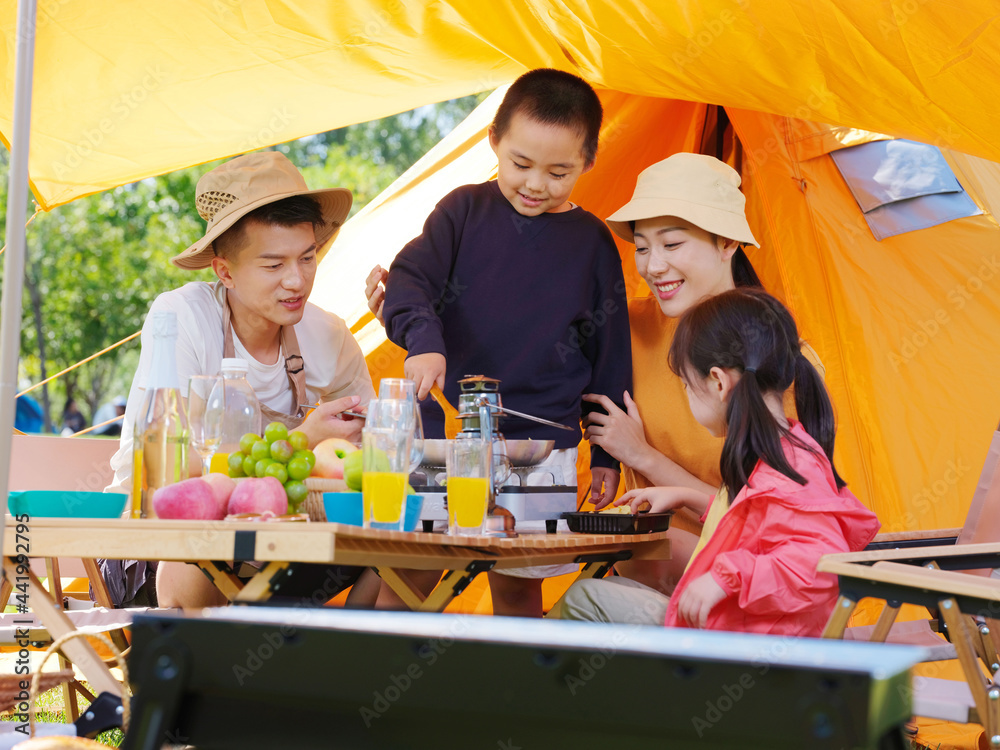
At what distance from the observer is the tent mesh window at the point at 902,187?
10.0ft

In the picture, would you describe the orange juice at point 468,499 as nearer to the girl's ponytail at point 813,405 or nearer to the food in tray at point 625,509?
the food in tray at point 625,509

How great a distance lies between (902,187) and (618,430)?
54.3 inches

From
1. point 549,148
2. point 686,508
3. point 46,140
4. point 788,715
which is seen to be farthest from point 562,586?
point 788,715

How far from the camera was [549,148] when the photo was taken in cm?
233

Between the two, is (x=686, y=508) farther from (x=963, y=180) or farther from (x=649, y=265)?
(x=963, y=180)

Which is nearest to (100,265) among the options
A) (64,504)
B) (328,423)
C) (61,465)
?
(61,465)

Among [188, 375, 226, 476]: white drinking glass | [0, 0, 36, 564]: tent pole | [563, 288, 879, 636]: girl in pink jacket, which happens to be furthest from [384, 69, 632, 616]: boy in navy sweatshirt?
[0, 0, 36, 564]: tent pole

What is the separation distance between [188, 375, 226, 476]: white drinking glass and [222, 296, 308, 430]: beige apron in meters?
0.54

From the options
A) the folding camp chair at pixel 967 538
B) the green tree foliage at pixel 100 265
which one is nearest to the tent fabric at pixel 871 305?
the folding camp chair at pixel 967 538

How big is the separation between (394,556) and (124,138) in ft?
7.65

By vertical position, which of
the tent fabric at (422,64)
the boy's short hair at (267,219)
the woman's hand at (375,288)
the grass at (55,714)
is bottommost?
the grass at (55,714)

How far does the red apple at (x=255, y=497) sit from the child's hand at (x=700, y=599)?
0.73m

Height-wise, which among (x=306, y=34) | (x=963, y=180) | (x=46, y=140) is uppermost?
(x=306, y=34)

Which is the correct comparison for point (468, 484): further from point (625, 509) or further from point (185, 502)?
point (625, 509)
